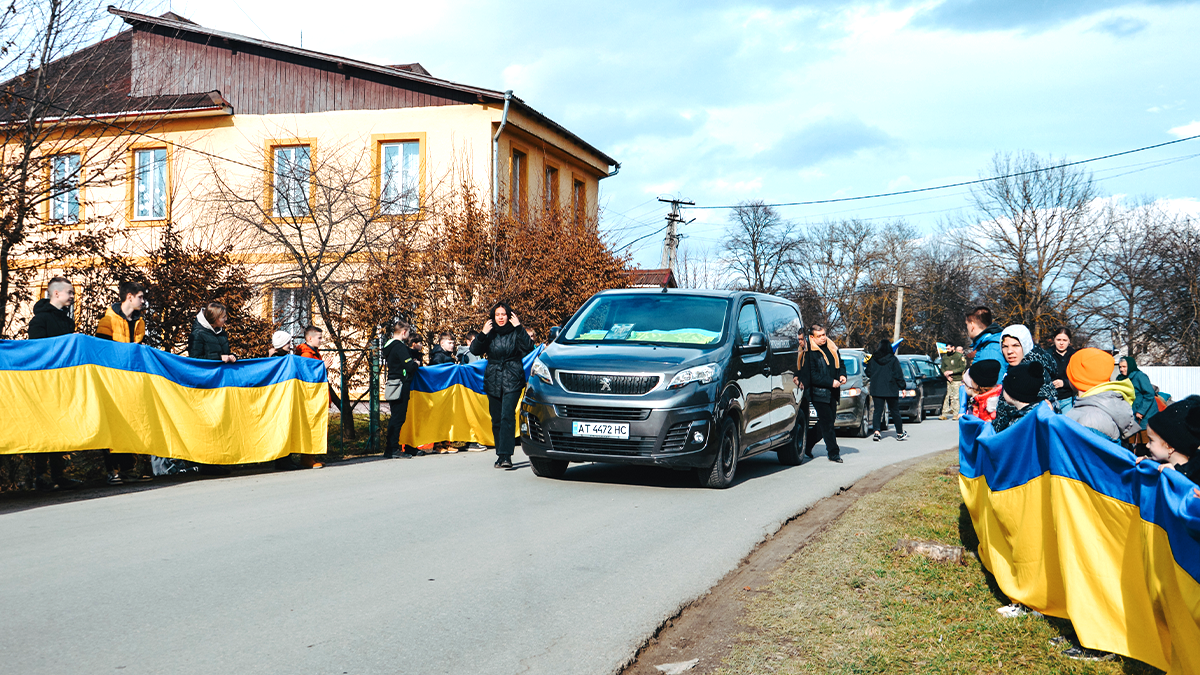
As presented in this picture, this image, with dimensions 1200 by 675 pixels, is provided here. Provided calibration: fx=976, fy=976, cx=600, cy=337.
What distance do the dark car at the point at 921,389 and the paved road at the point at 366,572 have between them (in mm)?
14897

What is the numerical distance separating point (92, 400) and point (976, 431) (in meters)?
7.78

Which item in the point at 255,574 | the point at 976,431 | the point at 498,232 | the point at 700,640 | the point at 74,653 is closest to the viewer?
the point at 74,653

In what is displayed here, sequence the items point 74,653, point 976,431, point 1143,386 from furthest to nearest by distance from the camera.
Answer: point 1143,386, point 976,431, point 74,653

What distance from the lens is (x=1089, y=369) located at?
18.8 feet

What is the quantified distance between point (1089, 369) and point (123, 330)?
894 centimetres

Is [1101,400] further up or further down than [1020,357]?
further down

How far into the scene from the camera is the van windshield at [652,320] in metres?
10.3

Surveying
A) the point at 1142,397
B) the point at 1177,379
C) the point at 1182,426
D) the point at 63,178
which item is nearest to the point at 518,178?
the point at 63,178

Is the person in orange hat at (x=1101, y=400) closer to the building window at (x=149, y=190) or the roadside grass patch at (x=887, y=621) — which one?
the roadside grass patch at (x=887, y=621)

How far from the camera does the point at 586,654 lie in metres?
4.57

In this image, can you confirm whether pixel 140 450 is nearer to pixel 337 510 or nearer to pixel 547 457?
pixel 337 510

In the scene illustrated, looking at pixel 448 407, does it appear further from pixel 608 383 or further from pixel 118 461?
pixel 608 383

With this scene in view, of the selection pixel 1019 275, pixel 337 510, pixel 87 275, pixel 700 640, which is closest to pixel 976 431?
pixel 700 640

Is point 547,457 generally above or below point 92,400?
below
